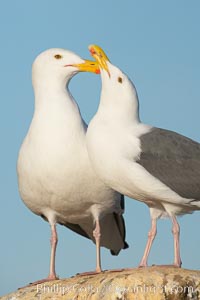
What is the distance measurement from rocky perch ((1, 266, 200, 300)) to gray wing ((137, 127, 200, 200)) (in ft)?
4.51

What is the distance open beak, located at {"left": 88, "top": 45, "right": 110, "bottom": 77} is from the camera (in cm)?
1602

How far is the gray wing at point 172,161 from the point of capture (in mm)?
15047

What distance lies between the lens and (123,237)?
19281mm

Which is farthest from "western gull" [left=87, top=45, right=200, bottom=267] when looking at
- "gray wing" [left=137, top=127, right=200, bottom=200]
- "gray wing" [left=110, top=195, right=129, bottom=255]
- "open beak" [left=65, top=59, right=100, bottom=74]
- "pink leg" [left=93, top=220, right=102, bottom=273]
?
"gray wing" [left=110, top=195, right=129, bottom=255]

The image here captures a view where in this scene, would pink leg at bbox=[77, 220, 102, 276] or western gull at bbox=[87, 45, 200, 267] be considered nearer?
western gull at bbox=[87, 45, 200, 267]

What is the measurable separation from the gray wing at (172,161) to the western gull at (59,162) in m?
1.83

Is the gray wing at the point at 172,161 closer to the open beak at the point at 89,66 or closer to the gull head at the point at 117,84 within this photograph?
the gull head at the point at 117,84

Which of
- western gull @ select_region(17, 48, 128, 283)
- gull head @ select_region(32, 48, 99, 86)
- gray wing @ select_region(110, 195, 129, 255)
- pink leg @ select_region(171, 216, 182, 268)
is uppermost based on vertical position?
gull head @ select_region(32, 48, 99, 86)

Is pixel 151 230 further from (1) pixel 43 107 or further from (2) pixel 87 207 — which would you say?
(1) pixel 43 107

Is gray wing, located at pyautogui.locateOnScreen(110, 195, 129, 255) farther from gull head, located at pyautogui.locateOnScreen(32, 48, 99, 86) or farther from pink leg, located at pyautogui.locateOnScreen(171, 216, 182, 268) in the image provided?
pink leg, located at pyautogui.locateOnScreen(171, 216, 182, 268)

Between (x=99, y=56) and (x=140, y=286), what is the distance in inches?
171

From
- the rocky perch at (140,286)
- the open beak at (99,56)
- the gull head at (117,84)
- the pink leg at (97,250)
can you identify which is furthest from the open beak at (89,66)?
the rocky perch at (140,286)

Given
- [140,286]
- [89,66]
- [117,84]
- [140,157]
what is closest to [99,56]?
[89,66]

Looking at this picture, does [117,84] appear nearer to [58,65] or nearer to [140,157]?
[140,157]
